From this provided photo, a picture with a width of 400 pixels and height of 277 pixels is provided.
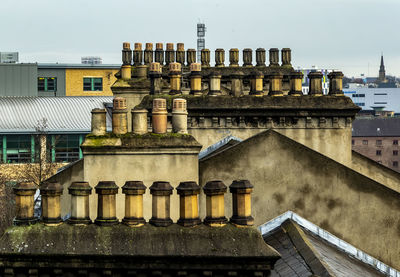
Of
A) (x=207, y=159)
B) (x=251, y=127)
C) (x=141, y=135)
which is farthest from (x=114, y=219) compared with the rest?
(x=251, y=127)

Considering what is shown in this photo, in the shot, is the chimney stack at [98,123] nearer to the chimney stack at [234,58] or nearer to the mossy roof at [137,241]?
the mossy roof at [137,241]

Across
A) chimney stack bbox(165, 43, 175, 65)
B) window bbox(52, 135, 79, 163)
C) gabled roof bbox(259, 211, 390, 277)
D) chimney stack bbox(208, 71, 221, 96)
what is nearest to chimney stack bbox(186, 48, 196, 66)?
chimney stack bbox(165, 43, 175, 65)

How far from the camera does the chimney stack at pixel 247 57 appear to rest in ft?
113

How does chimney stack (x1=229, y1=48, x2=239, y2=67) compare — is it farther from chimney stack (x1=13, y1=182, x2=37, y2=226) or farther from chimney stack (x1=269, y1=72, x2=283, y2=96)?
chimney stack (x1=13, y1=182, x2=37, y2=226)

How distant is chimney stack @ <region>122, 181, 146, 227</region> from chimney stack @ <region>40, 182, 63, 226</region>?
40.4 inches

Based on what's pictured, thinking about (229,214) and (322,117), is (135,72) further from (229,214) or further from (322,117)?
(229,214)

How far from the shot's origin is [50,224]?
14.1m

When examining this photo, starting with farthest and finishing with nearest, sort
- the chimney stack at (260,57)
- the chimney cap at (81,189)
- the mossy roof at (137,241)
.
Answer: the chimney stack at (260,57) → the chimney cap at (81,189) → the mossy roof at (137,241)

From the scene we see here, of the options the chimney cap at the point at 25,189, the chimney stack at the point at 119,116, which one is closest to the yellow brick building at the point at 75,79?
the chimney stack at the point at 119,116

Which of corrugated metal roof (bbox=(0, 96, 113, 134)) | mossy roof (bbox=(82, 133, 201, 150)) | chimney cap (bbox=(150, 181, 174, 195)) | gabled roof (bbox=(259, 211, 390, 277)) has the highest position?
corrugated metal roof (bbox=(0, 96, 113, 134))

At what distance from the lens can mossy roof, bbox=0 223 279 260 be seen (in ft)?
45.4

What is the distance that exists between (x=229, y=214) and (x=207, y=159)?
123cm

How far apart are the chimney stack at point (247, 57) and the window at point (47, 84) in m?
91.1

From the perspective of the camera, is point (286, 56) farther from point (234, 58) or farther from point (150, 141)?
point (150, 141)
